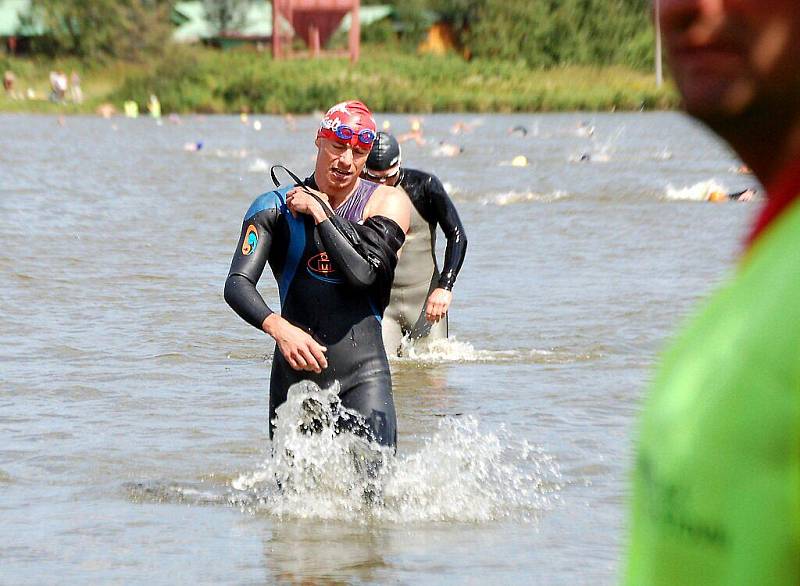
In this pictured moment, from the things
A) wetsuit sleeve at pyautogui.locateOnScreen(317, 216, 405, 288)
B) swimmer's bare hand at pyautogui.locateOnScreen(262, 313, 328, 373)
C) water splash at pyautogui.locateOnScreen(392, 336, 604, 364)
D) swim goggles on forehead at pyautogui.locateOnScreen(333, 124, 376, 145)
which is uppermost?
swim goggles on forehead at pyautogui.locateOnScreen(333, 124, 376, 145)

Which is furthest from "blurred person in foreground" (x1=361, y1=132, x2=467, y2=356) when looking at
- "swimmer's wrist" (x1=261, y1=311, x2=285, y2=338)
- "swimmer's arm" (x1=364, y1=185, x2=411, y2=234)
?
"swimmer's wrist" (x1=261, y1=311, x2=285, y2=338)

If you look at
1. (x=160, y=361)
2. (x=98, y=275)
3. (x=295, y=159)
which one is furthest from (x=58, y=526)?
(x=295, y=159)

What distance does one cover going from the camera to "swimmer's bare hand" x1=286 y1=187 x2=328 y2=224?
5.18m

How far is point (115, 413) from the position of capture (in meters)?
8.59

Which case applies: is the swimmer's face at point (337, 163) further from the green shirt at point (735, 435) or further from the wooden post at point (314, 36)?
the wooden post at point (314, 36)

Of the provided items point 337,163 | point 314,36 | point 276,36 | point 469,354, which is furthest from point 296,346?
point 314,36

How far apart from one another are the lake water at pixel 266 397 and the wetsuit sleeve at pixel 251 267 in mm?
626

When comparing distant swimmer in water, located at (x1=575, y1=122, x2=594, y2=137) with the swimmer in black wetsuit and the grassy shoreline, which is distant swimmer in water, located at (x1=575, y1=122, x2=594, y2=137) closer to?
the grassy shoreline

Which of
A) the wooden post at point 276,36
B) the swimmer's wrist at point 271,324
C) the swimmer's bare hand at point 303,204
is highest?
the swimmer's bare hand at point 303,204

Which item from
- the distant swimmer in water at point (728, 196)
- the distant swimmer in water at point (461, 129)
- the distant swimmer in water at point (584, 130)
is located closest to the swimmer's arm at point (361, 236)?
the distant swimmer in water at point (728, 196)

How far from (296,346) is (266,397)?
13.1 ft

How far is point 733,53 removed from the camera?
46.5 inches

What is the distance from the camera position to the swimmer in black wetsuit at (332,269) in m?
5.17

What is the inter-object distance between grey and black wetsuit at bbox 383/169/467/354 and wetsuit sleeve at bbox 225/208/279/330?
10.1 feet
